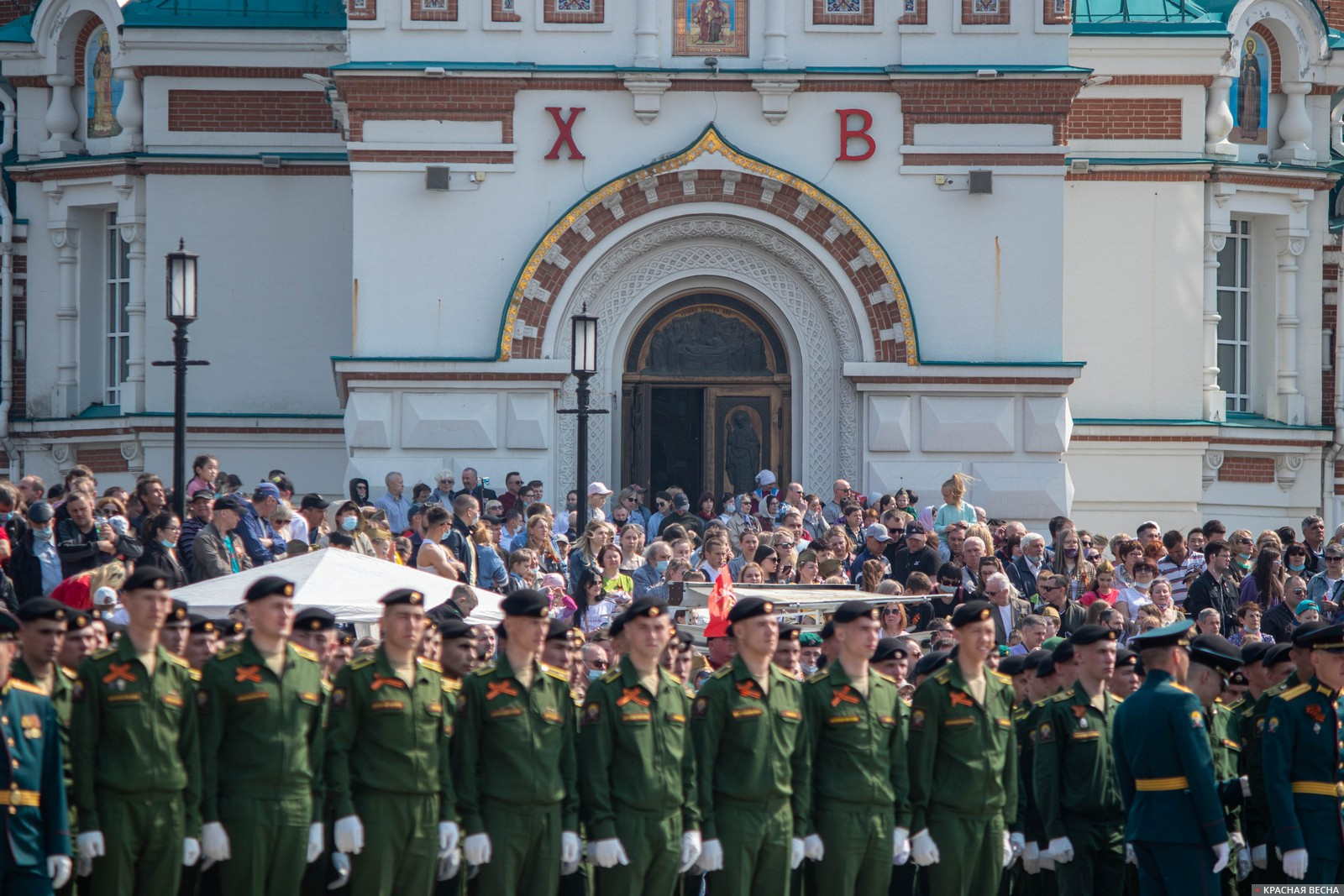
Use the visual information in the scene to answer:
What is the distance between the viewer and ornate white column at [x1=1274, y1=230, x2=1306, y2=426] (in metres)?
23.2

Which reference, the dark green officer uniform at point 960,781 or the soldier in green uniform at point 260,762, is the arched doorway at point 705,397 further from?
the soldier in green uniform at point 260,762

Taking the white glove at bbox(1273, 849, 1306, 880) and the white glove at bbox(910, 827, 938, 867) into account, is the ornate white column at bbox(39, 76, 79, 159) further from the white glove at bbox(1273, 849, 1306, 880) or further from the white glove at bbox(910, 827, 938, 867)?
the white glove at bbox(1273, 849, 1306, 880)

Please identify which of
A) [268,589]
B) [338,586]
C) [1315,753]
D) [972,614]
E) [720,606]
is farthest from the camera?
[720,606]

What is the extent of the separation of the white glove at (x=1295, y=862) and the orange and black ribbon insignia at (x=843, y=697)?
1.92 metres

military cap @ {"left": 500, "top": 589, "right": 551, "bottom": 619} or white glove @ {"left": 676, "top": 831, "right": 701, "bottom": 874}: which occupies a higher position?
military cap @ {"left": 500, "top": 589, "right": 551, "bottom": 619}

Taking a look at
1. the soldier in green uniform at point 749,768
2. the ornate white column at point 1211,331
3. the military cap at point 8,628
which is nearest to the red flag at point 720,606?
the soldier in green uniform at point 749,768

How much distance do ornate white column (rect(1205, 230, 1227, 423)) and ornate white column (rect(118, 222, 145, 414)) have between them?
1277 centimetres

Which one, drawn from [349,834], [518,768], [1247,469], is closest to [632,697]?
[518,768]

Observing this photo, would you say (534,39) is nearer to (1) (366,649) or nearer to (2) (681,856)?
(1) (366,649)

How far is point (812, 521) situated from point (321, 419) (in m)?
7.39

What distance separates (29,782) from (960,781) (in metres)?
4.46

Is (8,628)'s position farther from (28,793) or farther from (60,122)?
(60,122)

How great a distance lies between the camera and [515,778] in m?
9.06

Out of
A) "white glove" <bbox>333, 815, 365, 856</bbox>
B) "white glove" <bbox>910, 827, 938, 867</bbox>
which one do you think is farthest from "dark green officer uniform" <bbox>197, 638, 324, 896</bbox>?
"white glove" <bbox>910, 827, 938, 867</bbox>
